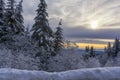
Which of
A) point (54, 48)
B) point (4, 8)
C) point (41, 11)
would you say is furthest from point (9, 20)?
point (54, 48)

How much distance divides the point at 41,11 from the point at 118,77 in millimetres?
34821

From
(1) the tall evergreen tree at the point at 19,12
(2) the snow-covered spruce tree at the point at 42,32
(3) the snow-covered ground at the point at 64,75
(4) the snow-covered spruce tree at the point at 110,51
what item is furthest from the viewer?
(4) the snow-covered spruce tree at the point at 110,51

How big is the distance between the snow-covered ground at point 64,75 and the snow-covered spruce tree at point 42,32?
3261cm

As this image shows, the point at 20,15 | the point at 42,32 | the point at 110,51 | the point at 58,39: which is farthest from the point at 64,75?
the point at 110,51

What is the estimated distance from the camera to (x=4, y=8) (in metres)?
40.6

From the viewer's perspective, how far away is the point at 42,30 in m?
39.8

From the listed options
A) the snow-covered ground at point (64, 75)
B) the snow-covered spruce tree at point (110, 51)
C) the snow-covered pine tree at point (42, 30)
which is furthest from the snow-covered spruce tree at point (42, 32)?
the snow-covered spruce tree at point (110, 51)

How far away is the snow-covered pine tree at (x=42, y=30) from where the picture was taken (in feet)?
128

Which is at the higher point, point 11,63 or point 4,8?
point 4,8

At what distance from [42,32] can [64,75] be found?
112 ft

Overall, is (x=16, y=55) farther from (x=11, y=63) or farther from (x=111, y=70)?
(x=111, y=70)

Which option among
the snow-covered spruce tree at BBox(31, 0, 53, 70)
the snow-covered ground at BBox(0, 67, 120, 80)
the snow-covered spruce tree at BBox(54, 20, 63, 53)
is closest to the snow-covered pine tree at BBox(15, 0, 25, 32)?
the snow-covered spruce tree at BBox(31, 0, 53, 70)

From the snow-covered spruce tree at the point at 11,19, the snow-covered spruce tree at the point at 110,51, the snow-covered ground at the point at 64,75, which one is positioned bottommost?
the snow-covered spruce tree at the point at 110,51

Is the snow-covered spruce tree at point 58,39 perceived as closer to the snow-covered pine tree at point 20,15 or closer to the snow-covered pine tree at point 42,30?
the snow-covered pine tree at point 42,30
